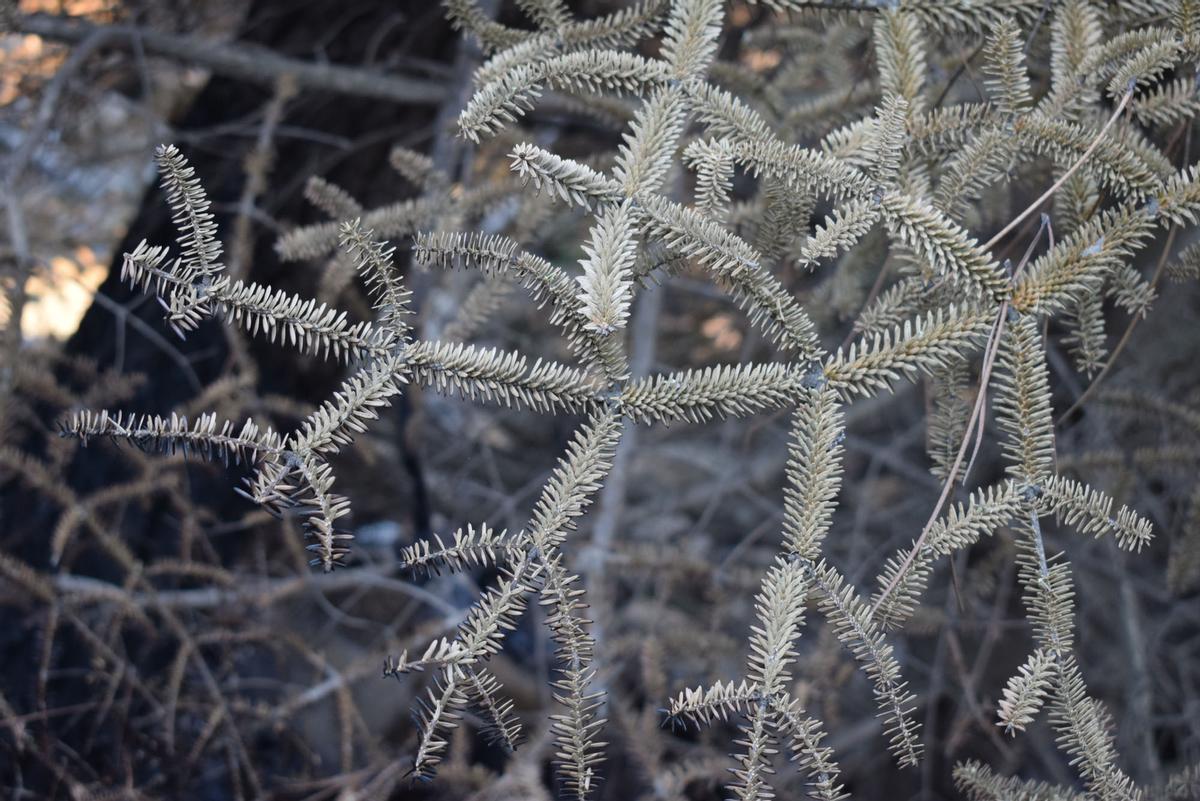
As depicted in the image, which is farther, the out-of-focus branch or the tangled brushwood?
the out-of-focus branch

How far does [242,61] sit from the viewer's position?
6.82 feet

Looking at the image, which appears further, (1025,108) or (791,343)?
(1025,108)

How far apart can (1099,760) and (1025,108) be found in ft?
2.42

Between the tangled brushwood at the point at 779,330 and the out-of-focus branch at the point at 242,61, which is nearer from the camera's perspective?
the tangled brushwood at the point at 779,330

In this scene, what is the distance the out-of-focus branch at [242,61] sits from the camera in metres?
1.98

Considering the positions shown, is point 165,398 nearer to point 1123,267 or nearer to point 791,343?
point 791,343

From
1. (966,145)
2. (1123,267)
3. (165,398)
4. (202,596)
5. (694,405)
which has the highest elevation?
(966,145)

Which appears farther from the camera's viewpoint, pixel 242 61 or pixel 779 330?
pixel 242 61

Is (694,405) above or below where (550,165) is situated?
below

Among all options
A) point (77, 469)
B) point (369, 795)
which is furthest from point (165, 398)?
point (369, 795)

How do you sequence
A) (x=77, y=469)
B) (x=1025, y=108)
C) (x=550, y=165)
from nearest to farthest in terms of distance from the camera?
1. (x=550, y=165)
2. (x=1025, y=108)
3. (x=77, y=469)

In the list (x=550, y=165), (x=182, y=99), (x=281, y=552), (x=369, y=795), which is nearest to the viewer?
(x=550, y=165)

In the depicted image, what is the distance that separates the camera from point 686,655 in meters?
2.00

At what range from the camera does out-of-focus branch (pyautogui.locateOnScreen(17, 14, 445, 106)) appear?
198 centimetres
